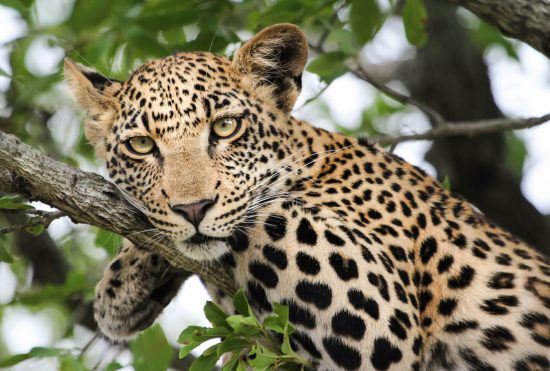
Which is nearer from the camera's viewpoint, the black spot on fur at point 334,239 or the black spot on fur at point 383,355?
the black spot on fur at point 383,355

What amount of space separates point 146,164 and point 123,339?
59.0 inches

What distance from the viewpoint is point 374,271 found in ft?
22.1

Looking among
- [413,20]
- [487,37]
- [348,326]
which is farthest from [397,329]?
[487,37]

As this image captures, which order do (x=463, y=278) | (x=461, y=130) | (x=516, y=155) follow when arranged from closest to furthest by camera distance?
1. (x=463, y=278)
2. (x=461, y=130)
3. (x=516, y=155)

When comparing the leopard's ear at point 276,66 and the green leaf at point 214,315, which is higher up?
the leopard's ear at point 276,66

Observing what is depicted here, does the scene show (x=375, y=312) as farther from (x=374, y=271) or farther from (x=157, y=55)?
(x=157, y=55)

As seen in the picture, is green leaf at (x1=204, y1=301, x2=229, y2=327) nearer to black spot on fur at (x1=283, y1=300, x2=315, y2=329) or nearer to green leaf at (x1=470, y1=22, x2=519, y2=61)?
black spot on fur at (x1=283, y1=300, x2=315, y2=329)

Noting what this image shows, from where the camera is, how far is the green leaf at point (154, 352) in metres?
7.49

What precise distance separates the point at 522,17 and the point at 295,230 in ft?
8.42

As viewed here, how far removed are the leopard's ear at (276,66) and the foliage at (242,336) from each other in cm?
203

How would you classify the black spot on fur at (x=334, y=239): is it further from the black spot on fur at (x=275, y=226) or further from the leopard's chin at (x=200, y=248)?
the leopard's chin at (x=200, y=248)

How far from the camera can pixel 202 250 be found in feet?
21.3

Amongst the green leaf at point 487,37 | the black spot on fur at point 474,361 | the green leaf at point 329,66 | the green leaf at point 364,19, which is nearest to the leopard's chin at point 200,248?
the black spot on fur at point 474,361

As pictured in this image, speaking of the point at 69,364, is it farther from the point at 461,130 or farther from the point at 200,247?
the point at 461,130
